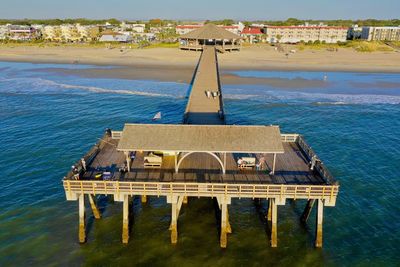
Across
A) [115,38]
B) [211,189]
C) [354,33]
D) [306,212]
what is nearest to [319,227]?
[306,212]

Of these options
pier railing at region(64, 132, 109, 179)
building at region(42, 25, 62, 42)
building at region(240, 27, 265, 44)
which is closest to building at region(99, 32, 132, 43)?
building at region(42, 25, 62, 42)

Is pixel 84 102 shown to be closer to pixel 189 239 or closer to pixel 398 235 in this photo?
pixel 189 239

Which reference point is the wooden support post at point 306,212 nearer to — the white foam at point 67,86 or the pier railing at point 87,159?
the pier railing at point 87,159

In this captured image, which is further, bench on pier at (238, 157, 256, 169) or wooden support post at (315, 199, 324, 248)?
bench on pier at (238, 157, 256, 169)

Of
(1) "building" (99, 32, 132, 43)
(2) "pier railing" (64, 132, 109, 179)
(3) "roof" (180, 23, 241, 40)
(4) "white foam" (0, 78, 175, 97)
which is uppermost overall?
(3) "roof" (180, 23, 241, 40)

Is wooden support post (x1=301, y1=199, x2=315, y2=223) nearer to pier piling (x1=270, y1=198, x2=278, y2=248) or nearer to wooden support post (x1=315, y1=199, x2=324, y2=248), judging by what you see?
wooden support post (x1=315, y1=199, x2=324, y2=248)

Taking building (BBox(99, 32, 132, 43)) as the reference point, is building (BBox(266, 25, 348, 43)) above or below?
above

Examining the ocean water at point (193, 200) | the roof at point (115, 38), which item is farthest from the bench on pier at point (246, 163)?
the roof at point (115, 38)
